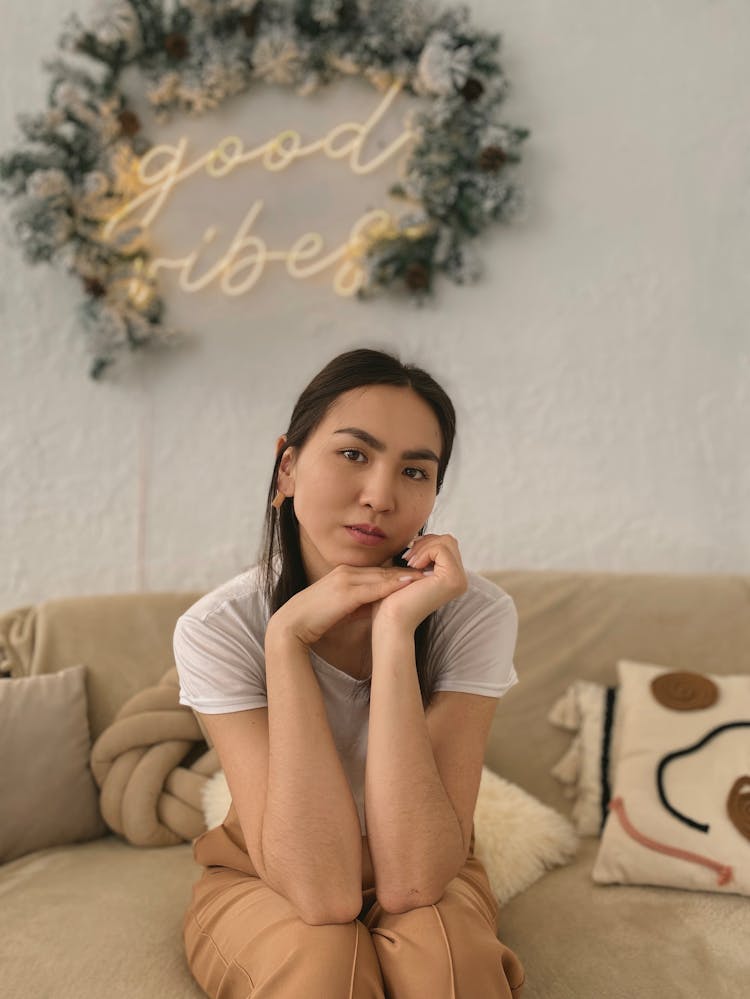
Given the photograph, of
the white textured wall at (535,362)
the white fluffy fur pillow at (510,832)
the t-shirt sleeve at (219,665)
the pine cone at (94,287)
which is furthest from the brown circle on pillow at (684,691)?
the pine cone at (94,287)

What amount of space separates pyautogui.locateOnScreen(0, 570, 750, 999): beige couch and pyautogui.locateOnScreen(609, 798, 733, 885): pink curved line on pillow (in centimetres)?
4

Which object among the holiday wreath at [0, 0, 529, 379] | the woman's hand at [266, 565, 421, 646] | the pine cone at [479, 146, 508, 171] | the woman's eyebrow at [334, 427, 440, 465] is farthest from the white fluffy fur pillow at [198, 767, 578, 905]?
the pine cone at [479, 146, 508, 171]

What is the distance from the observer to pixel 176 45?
7.04 feet

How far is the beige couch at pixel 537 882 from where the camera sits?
4.04ft

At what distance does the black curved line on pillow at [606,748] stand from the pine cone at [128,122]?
167cm

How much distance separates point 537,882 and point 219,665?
727mm

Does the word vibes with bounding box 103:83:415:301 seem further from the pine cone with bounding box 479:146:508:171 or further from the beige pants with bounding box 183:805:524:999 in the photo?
the beige pants with bounding box 183:805:524:999

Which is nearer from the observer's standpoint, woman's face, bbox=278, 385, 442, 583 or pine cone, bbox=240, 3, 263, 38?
woman's face, bbox=278, 385, 442, 583

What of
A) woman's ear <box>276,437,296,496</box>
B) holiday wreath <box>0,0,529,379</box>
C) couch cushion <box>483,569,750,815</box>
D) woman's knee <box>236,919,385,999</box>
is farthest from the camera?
holiday wreath <box>0,0,529,379</box>

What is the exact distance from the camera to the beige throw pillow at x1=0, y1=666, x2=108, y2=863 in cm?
166

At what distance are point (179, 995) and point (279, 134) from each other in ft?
6.01

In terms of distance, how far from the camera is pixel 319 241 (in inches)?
86.1

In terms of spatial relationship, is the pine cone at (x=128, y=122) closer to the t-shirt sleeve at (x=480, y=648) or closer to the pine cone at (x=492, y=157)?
the pine cone at (x=492, y=157)

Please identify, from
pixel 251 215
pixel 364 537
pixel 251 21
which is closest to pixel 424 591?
pixel 364 537
